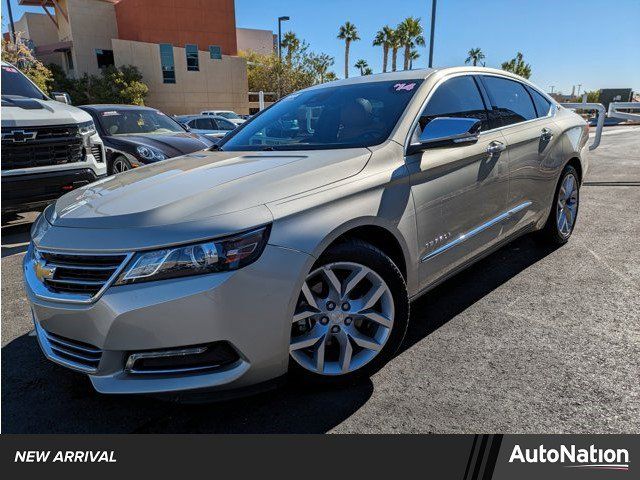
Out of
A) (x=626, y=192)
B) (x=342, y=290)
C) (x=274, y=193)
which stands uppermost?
(x=274, y=193)

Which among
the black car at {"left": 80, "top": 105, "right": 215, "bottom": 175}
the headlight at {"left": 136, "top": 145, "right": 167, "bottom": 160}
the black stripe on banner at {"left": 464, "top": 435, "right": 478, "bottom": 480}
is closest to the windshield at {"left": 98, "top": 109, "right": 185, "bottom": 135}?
the black car at {"left": 80, "top": 105, "right": 215, "bottom": 175}

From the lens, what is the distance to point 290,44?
49688mm

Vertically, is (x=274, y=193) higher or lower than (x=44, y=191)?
higher

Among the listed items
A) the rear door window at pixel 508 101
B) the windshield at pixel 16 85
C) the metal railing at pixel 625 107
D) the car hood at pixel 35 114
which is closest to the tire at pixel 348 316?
the rear door window at pixel 508 101

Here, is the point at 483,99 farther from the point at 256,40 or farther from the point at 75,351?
the point at 256,40

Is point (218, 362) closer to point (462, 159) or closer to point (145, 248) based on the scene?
point (145, 248)

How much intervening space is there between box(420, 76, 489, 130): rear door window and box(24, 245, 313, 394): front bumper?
1.53 meters

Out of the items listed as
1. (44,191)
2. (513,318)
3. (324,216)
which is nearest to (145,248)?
(324,216)

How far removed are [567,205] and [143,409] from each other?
411cm

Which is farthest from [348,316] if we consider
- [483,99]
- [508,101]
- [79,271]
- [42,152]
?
[42,152]

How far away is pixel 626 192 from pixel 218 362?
7.27 meters

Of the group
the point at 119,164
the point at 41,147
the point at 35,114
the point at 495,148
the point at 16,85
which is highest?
the point at 16,85

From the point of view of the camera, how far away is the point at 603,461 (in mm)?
1923

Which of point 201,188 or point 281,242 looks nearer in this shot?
point 281,242
